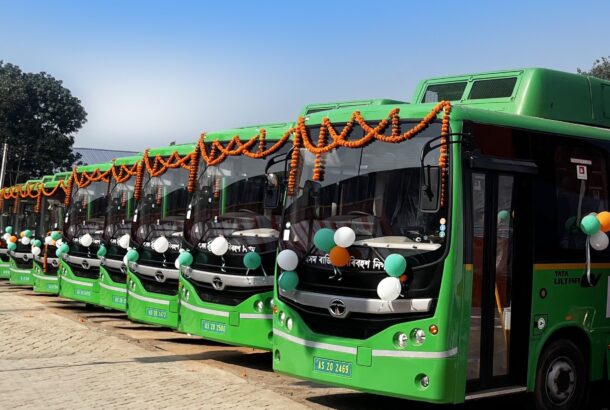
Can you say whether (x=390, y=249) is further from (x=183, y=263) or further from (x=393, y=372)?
(x=183, y=263)

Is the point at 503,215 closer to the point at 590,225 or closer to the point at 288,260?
the point at 590,225

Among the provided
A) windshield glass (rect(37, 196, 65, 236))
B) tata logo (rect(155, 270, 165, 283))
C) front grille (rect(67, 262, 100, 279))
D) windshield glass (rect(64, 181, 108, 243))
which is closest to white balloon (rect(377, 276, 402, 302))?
tata logo (rect(155, 270, 165, 283))

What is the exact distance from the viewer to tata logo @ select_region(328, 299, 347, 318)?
8117 millimetres

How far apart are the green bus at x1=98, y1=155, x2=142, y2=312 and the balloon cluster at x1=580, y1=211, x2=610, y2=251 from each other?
8925mm

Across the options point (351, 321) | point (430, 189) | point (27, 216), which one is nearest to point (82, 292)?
point (27, 216)

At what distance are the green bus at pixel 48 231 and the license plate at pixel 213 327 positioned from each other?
28.3 ft

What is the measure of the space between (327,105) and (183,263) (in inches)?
131

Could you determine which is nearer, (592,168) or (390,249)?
(390,249)

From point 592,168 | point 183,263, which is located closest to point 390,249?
point 592,168

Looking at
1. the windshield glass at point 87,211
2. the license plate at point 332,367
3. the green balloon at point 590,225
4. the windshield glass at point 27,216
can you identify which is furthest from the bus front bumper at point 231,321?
the windshield glass at point 27,216

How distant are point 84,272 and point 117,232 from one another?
5.72 feet

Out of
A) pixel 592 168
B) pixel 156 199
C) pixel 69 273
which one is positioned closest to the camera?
pixel 592 168

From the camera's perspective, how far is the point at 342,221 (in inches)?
330

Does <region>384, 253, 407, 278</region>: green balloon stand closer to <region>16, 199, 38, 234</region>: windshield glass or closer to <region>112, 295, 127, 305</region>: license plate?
<region>112, 295, 127, 305</region>: license plate
